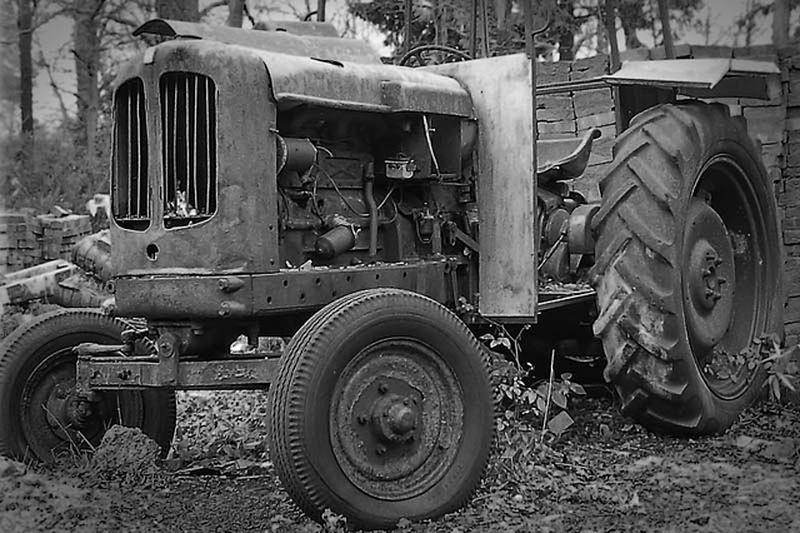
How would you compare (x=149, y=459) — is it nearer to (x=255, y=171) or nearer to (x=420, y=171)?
(x=255, y=171)

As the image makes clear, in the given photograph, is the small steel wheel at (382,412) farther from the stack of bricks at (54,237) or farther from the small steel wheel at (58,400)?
the stack of bricks at (54,237)

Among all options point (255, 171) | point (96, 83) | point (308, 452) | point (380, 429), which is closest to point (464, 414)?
point (380, 429)

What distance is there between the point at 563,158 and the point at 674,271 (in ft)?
3.77

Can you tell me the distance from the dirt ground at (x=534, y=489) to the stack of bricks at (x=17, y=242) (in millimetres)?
5724

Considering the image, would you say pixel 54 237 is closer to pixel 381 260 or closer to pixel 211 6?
pixel 211 6

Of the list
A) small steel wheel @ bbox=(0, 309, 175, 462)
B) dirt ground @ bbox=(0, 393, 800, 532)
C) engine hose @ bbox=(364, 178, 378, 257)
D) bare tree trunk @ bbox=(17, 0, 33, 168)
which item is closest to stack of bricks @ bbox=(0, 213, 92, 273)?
bare tree trunk @ bbox=(17, 0, 33, 168)

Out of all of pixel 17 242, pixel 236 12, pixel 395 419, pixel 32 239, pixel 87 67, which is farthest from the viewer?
pixel 87 67

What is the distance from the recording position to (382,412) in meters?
3.30

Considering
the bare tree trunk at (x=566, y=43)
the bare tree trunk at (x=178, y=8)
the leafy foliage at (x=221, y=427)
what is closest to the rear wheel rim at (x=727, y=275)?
the leafy foliage at (x=221, y=427)

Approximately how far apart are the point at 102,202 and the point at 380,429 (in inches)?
354

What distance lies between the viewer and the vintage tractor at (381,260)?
333 centimetres

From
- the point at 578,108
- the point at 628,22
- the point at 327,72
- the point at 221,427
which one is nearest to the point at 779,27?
the point at 578,108

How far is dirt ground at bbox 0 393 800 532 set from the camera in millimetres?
3258

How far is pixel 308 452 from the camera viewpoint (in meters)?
3.03
